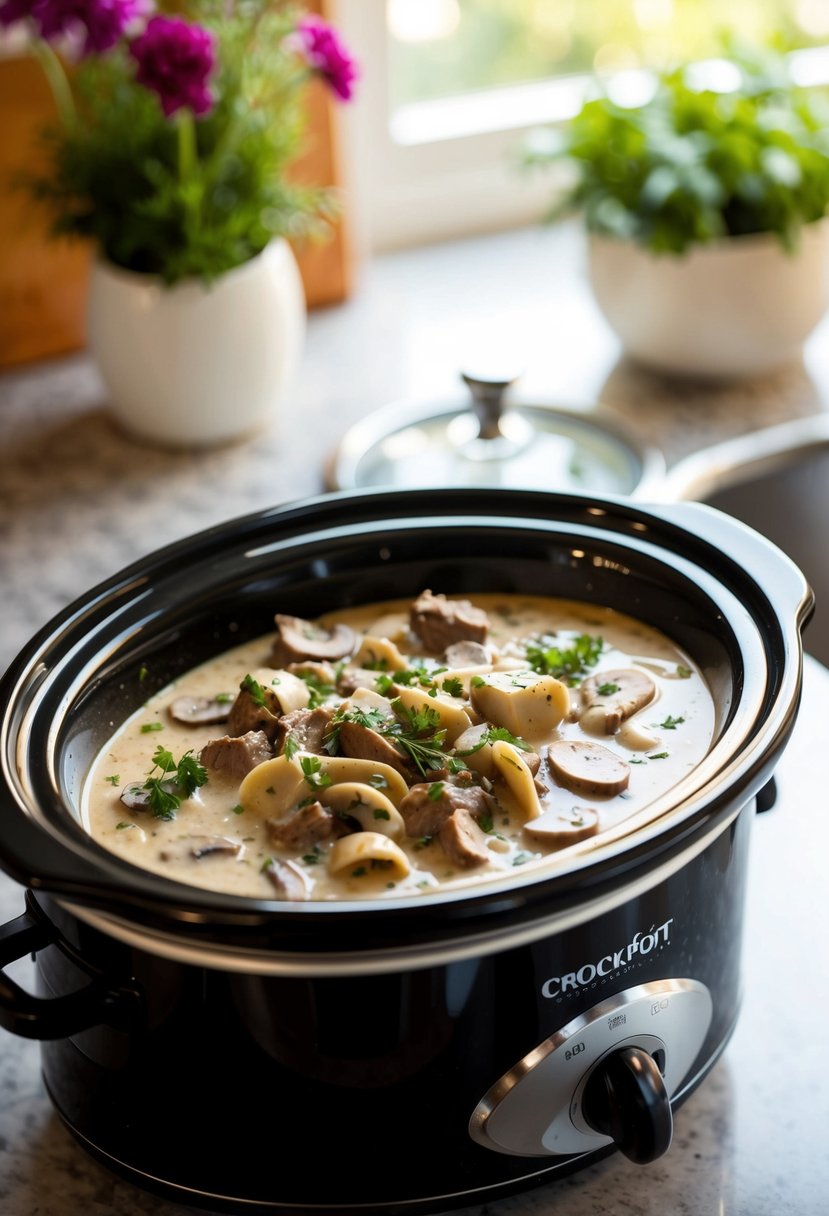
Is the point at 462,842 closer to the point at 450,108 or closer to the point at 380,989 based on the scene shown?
the point at 380,989

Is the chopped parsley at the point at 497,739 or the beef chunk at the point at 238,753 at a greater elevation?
the chopped parsley at the point at 497,739

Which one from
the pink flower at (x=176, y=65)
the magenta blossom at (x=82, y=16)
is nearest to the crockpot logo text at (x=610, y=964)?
the pink flower at (x=176, y=65)

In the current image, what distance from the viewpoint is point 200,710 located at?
3.52 feet

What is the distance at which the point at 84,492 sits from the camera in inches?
69.1

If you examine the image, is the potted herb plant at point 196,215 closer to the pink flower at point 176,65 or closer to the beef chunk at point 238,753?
the pink flower at point 176,65

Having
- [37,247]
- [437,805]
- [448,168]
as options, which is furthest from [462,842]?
[448,168]

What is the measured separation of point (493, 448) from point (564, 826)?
83 centimetres

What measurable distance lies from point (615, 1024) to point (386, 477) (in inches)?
36.7

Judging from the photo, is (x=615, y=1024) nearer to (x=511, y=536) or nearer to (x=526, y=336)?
(x=511, y=536)

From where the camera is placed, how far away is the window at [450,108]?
233 cm

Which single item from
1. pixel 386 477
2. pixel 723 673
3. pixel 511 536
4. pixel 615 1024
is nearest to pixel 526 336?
pixel 386 477

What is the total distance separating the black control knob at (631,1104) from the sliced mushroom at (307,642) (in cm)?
41

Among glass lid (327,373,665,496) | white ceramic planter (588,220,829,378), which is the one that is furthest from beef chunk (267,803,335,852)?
white ceramic planter (588,220,829,378)

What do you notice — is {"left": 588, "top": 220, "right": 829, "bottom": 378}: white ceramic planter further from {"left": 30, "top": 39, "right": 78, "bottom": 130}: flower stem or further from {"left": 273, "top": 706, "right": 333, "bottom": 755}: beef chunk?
{"left": 273, "top": 706, "right": 333, "bottom": 755}: beef chunk
